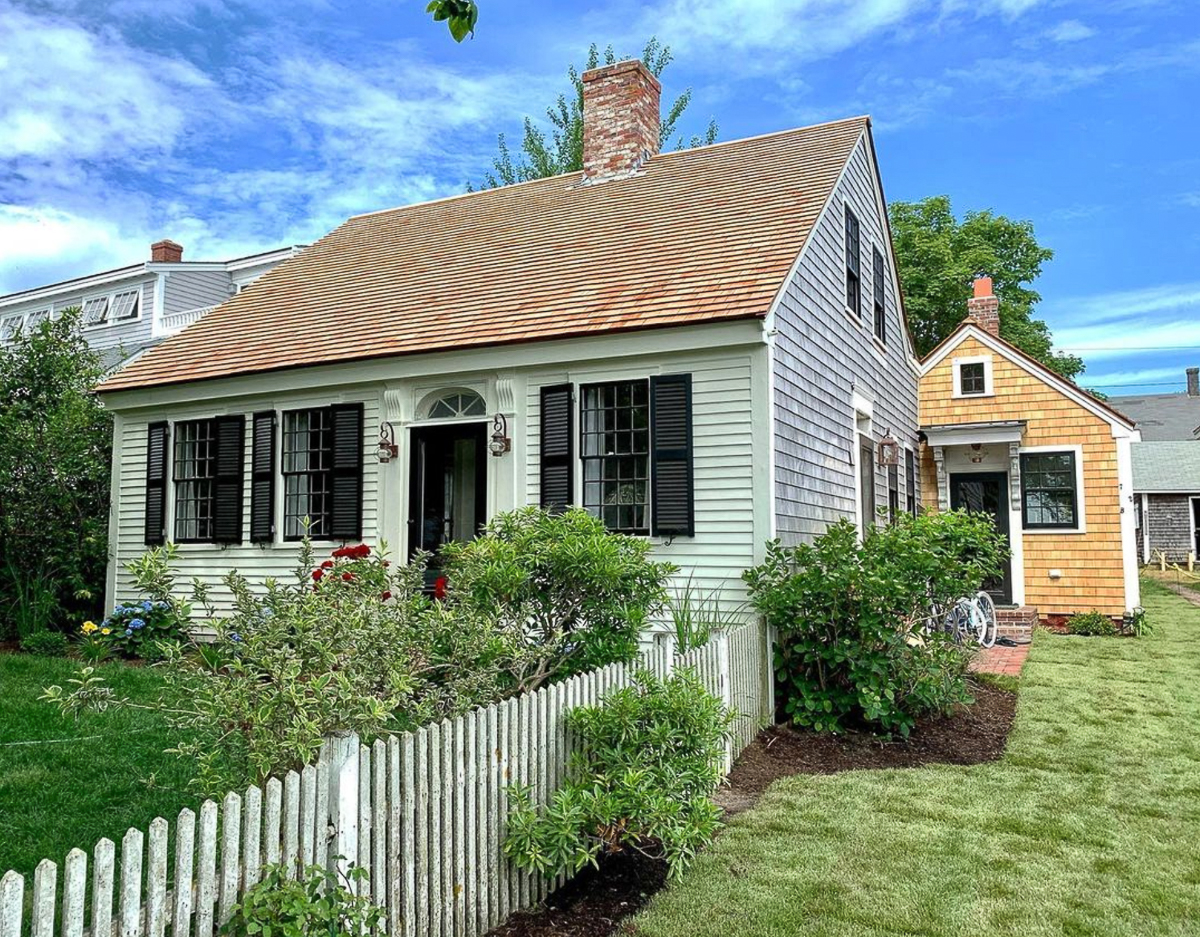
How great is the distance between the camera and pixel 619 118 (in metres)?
12.8

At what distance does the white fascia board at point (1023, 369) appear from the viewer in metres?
14.2

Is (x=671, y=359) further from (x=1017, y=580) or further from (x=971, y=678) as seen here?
(x=1017, y=580)

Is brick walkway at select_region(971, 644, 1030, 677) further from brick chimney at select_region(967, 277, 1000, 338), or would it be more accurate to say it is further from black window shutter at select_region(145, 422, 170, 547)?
black window shutter at select_region(145, 422, 170, 547)

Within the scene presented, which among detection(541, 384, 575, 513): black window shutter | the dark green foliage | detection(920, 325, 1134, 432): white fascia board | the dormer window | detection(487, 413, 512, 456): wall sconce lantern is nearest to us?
the dark green foliage

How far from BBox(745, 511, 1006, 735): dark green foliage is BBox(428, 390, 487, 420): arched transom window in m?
3.72

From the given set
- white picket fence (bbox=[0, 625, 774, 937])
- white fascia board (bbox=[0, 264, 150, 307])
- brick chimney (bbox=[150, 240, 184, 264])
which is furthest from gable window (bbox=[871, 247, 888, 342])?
brick chimney (bbox=[150, 240, 184, 264])

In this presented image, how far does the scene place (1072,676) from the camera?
31.8ft

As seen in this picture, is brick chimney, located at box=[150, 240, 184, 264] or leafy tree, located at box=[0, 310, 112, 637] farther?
brick chimney, located at box=[150, 240, 184, 264]

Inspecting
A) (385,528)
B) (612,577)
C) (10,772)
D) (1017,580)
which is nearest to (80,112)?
(385,528)

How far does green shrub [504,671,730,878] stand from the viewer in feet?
12.3

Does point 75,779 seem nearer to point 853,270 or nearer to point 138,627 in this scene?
point 138,627

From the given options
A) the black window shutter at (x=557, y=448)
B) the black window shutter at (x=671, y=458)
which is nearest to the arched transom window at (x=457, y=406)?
the black window shutter at (x=557, y=448)

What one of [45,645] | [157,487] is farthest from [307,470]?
[45,645]

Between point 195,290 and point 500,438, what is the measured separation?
19.2 m
